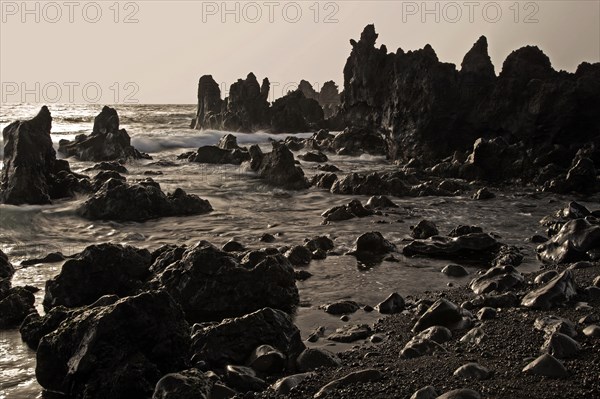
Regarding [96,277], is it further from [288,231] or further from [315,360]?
[288,231]

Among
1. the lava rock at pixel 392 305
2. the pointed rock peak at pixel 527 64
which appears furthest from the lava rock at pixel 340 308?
the pointed rock peak at pixel 527 64

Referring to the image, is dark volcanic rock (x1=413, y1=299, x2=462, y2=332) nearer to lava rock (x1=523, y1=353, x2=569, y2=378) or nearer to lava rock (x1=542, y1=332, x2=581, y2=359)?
lava rock (x1=542, y1=332, x2=581, y2=359)

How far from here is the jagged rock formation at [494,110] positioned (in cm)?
2795

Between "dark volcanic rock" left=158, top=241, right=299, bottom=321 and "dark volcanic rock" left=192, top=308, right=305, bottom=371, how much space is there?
1790mm

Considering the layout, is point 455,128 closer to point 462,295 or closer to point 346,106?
point 346,106

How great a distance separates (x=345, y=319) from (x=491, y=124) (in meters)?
25.8

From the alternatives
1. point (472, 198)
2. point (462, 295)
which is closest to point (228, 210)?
point (472, 198)

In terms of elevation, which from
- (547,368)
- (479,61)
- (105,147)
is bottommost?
(547,368)

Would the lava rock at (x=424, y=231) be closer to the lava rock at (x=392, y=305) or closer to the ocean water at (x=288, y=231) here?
the ocean water at (x=288, y=231)

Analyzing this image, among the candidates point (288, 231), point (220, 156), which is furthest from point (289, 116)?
point (288, 231)

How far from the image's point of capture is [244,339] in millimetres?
7543

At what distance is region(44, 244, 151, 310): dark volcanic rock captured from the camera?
9945 millimetres

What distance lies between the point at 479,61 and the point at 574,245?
1027 inches

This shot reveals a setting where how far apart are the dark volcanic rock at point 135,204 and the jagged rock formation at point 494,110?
1400 centimetres
